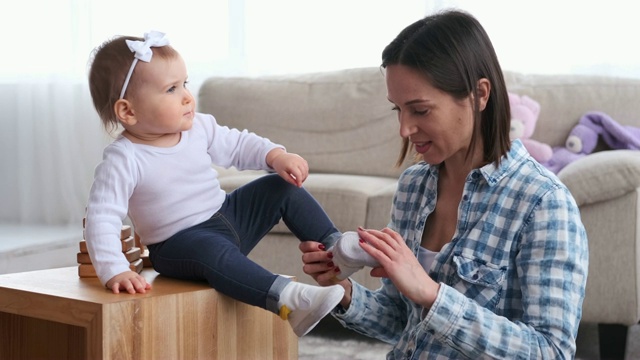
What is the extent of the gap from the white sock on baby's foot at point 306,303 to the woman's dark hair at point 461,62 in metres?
0.36

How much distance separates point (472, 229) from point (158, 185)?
0.60 m

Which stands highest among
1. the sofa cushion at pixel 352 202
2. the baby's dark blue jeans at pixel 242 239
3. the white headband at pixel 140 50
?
the white headband at pixel 140 50

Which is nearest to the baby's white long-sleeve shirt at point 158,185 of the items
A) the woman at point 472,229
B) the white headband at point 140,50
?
the white headband at point 140,50

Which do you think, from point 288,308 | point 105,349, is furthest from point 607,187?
point 105,349

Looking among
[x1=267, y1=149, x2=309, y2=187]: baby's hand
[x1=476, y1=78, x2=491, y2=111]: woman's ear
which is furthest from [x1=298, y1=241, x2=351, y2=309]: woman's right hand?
[x1=476, y1=78, x2=491, y2=111]: woman's ear

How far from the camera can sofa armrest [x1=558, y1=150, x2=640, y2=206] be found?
2662mm

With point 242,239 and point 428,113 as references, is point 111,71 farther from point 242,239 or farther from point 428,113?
point 428,113

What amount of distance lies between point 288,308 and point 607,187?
1483 millimetres

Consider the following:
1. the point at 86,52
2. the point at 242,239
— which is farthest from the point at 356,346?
the point at 86,52

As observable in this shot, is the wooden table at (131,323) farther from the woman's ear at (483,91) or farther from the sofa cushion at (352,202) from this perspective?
the sofa cushion at (352,202)

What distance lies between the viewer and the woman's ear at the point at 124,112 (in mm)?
1665

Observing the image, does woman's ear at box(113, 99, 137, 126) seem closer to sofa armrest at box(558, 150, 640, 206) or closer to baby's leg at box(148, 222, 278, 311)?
baby's leg at box(148, 222, 278, 311)

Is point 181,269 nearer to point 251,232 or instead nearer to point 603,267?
point 251,232

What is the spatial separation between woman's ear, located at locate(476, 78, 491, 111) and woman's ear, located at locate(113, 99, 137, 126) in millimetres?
650
